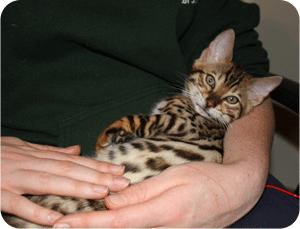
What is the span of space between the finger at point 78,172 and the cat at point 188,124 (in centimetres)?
8

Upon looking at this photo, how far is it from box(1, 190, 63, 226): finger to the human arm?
69 mm

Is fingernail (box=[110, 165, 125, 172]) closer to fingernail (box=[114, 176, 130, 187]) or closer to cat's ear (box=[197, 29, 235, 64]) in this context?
fingernail (box=[114, 176, 130, 187])

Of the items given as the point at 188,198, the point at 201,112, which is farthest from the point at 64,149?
the point at 201,112

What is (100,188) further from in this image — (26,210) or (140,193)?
(26,210)

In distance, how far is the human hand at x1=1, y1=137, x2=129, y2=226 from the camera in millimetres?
789

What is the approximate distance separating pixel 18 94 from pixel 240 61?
1513mm

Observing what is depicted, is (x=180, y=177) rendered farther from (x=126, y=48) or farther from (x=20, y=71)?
(x=20, y=71)

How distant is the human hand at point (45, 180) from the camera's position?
0.79m

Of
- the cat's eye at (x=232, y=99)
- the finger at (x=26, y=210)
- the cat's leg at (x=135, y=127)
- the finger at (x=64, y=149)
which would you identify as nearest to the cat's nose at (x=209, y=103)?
the cat's eye at (x=232, y=99)

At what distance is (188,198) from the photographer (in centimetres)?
79

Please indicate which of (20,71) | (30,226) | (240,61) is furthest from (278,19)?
(30,226)

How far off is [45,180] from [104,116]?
44cm

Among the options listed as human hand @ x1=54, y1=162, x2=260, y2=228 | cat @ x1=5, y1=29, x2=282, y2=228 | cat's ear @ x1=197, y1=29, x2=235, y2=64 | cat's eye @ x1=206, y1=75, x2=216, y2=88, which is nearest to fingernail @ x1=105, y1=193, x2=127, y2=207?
human hand @ x1=54, y1=162, x2=260, y2=228

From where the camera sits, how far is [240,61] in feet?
5.34
